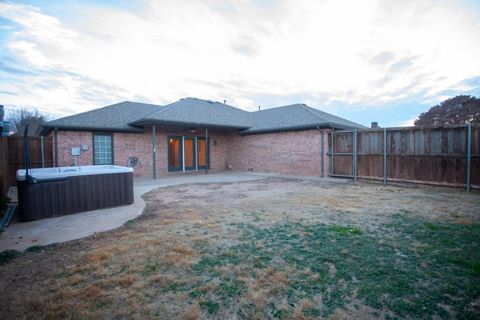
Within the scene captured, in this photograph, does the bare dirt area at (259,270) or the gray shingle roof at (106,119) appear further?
the gray shingle roof at (106,119)

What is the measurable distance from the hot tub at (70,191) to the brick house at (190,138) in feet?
19.3

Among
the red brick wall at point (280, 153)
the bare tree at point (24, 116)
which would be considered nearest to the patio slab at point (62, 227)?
the red brick wall at point (280, 153)

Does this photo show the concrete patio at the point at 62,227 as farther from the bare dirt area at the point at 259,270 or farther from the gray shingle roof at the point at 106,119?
the gray shingle roof at the point at 106,119

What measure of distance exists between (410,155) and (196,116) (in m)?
10.6

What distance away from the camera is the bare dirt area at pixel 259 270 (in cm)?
195

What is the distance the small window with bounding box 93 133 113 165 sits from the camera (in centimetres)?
1121

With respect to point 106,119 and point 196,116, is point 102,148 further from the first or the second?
point 196,116

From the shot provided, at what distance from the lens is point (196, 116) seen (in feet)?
44.1

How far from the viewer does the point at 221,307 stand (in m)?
1.99

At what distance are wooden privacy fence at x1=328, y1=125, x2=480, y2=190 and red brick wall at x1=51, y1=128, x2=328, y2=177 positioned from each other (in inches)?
41.2

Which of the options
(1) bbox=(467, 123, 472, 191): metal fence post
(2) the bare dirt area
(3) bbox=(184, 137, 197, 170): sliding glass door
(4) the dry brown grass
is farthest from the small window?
(1) bbox=(467, 123, 472, 191): metal fence post

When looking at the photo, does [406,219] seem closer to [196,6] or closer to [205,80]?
[196,6]

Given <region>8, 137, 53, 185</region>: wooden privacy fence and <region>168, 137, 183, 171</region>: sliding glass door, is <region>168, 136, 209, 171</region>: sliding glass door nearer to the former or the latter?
<region>168, 137, 183, 171</region>: sliding glass door

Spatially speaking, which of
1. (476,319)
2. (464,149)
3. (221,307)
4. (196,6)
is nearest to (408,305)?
(476,319)
